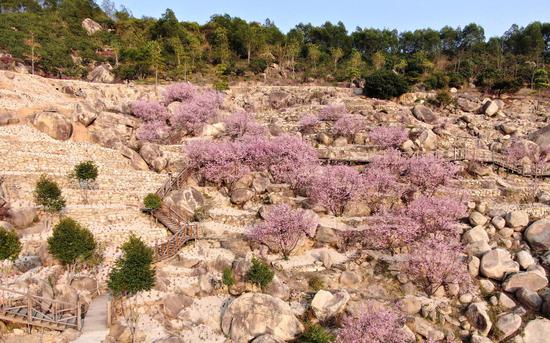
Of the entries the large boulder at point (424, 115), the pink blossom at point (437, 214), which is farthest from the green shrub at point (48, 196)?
the large boulder at point (424, 115)

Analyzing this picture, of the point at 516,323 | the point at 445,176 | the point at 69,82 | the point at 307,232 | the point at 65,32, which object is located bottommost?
the point at 516,323

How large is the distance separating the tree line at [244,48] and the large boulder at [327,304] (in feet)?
176

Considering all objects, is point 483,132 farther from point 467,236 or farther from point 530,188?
point 467,236

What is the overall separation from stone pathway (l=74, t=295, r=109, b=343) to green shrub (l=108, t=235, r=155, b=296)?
3.87 ft

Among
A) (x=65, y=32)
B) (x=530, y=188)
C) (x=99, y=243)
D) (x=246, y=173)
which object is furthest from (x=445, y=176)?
(x=65, y=32)

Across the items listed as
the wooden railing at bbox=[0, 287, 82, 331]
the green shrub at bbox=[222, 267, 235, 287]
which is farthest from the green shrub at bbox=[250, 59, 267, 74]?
the wooden railing at bbox=[0, 287, 82, 331]

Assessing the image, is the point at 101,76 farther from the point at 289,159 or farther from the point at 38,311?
the point at 38,311

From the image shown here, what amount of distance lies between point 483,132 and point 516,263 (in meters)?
29.7

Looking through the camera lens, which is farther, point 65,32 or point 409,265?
point 65,32

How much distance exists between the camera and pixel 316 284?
79.7ft

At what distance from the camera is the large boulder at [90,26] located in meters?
101

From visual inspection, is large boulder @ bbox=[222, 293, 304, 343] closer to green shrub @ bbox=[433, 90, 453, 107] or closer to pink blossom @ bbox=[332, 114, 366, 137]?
pink blossom @ bbox=[332, 114, 366, 137]

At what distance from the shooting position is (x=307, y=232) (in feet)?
90.9

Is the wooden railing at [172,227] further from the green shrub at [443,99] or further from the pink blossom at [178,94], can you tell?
the green shrub at [443,99]
